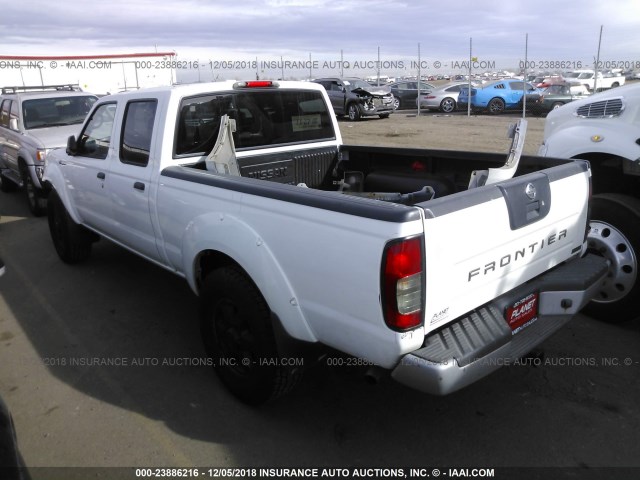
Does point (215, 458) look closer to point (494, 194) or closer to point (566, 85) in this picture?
point (494, 194)

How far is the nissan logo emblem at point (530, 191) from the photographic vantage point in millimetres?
2789

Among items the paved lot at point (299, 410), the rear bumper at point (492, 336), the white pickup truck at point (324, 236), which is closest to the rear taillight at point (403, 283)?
the white pickup truck at point (324, 236)

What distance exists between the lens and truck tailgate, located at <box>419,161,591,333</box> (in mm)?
2385

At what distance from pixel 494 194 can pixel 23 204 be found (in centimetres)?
924

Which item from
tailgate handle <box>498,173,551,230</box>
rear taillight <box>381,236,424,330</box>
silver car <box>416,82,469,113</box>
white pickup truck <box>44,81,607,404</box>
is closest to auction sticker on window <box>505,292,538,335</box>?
Answer: white pickup truck <box>44,81,607,404</box>

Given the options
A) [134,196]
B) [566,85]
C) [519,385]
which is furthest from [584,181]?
[566,85]

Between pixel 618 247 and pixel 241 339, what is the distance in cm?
291

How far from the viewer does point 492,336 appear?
2582 mm

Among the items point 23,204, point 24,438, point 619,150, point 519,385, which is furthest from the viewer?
point 23,204

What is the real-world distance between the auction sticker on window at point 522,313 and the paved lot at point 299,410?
1.92 ft

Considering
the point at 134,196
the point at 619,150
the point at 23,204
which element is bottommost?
the point at 23,204

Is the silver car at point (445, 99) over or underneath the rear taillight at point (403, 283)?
underneath

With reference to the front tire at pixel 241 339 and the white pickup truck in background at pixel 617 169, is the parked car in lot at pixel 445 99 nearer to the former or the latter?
the white pickup truck in background at pixel 617 169

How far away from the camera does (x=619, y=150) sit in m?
4.02
